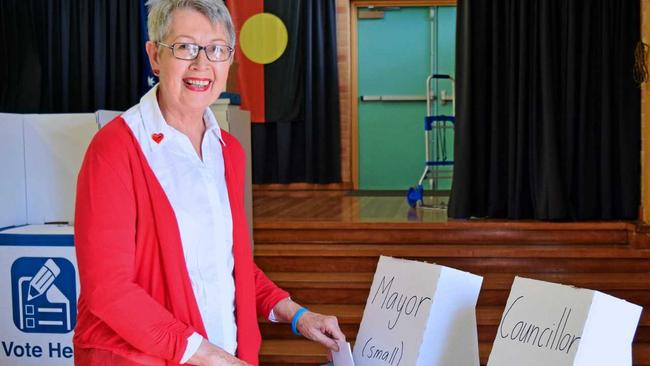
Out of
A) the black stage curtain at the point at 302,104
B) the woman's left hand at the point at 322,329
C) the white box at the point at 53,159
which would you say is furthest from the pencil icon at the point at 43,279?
the black stage curtain at the point at 302,104

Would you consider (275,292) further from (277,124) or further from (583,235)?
(277,124)

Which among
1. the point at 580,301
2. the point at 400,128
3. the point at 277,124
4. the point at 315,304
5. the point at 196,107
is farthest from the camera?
the point at 400,128

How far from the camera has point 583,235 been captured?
478cm

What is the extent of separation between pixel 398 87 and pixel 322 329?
22.7 ft

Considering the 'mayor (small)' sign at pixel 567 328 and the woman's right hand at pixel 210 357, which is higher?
the 'mayor (small)' sign at pixel 567 328

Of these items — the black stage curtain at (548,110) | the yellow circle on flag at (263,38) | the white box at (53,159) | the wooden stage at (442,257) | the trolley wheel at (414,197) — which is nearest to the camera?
the white box at (53,159)

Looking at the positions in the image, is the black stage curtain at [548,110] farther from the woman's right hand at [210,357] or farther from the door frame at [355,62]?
the woman's right hand at [210,357]

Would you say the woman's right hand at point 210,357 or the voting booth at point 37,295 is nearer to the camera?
the woman's right hand at point 210,357

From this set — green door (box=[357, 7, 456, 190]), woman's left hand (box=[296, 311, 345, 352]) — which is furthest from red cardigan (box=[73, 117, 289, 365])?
green door (box=[357, 7, 456, 190])

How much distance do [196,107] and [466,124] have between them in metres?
4.05

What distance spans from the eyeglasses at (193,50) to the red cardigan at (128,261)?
146 mm

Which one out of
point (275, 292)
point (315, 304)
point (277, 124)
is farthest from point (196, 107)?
point (277, 124)

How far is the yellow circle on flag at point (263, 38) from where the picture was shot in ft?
24.2

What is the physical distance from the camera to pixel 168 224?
4.16 feet
